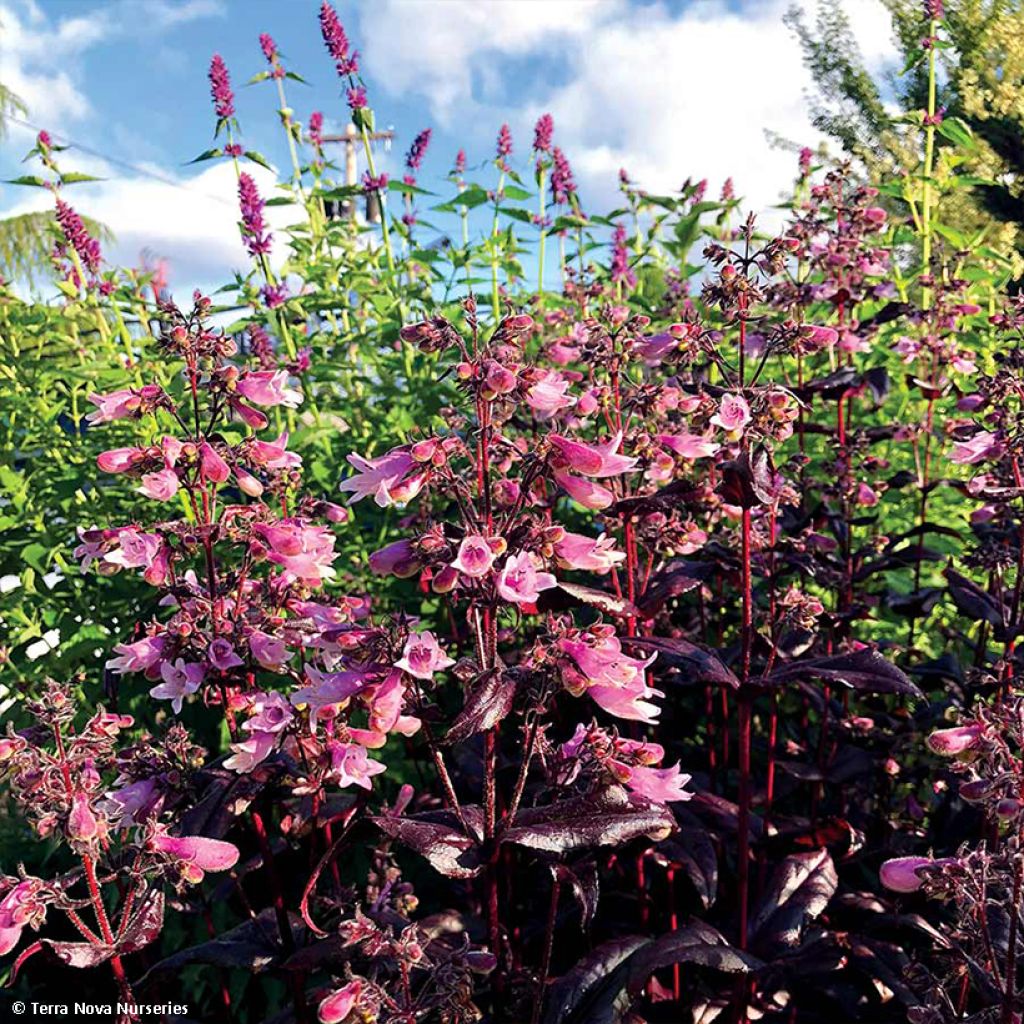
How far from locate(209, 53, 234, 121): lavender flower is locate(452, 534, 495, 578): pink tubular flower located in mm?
3457

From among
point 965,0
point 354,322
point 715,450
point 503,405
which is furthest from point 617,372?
point 965,0

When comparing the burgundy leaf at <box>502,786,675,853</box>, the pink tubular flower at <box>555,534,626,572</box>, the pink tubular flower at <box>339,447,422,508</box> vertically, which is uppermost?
the pink tubular flower at <box>339,447,422,508</box>

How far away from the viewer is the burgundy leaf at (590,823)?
166cm

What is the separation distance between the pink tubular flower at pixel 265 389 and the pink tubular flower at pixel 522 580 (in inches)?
29.8

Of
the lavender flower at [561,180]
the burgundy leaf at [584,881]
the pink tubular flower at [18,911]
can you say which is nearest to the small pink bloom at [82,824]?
the pink tubular flower at [18,911]

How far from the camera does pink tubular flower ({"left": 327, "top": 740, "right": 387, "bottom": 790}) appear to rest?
1.87 metres

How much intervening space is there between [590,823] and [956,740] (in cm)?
69

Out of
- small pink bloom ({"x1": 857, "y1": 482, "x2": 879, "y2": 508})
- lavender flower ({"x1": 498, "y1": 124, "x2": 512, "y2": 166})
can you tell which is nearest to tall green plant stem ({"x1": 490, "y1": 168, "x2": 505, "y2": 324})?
lavender flower ({"x1": 498, "y1": 124, "x2": 512, "y2": 166})

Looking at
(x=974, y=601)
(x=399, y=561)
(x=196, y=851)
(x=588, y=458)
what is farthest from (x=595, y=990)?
(x=974, y=601)

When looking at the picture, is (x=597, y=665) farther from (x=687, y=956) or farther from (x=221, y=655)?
(x=221, y=655)

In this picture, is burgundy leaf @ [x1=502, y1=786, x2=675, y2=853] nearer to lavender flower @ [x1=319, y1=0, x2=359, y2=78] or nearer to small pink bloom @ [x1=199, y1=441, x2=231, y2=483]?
small pink bloom @ [x1=199, y1=441, x2=231, y2=483]

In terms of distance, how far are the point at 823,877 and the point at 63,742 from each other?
5.60ft

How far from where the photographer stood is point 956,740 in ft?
5.69

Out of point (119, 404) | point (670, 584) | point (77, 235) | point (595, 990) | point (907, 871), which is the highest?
point (77, 235)
